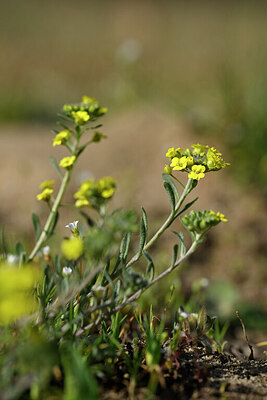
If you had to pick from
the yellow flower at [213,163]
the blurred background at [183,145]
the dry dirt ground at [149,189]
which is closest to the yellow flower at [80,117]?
the yellow flower at [213,163]

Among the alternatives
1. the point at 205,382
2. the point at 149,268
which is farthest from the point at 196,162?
the point at 205,382

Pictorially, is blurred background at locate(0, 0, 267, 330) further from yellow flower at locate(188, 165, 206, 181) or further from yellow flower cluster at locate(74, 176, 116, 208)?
yellow flower cluster at locate(74, 176, 116, 208)

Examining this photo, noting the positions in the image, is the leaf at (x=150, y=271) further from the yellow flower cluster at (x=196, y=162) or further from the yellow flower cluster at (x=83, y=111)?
the yellow flower cluster at (x=83, y=111)

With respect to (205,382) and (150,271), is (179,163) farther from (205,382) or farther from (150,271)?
(205,382)

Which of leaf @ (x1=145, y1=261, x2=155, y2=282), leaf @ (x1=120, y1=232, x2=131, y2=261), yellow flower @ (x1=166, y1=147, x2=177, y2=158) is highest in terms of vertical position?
yellow flower @ (x1=166, y1=147, x2=177, y2=158)

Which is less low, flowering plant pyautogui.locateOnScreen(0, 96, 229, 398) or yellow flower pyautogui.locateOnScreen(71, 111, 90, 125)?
yellow flower pyautogui.locateOnScreen(71, 111, 90, 125)

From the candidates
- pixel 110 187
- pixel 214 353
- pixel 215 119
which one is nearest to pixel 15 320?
pixel 110 187

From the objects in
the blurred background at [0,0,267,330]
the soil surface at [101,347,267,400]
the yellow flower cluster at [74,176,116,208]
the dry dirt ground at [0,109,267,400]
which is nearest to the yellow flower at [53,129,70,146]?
the yellow flower cluster at [74,176,116,208]
